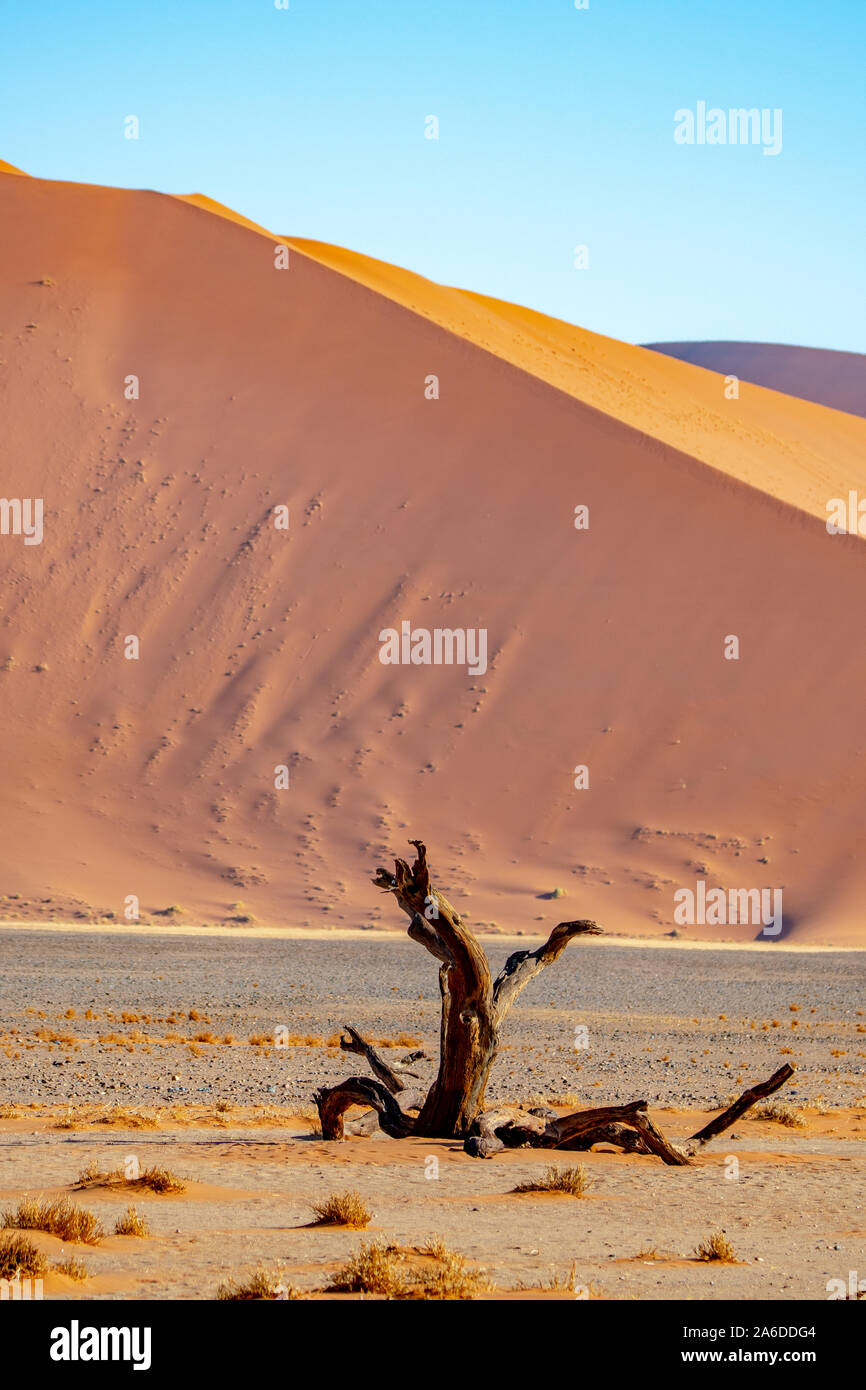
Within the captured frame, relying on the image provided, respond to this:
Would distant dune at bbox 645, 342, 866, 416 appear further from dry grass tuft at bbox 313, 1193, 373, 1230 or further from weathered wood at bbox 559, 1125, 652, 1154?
dry grass tuft at bbox 313, 1193, 373, 1230

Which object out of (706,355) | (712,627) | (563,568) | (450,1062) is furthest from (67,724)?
(706,355)

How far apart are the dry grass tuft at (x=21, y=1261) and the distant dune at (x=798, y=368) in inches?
4115

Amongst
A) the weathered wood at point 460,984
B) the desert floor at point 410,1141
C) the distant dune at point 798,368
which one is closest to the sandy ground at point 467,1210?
the desert floor at point 410,1141

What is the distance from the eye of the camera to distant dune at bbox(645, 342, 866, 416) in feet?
353

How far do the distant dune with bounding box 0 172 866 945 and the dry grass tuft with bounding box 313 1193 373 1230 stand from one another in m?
28.9

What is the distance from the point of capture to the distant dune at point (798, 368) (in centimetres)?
10756

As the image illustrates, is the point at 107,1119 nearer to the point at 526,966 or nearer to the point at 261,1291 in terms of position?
the point at 526,966

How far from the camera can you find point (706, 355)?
116m

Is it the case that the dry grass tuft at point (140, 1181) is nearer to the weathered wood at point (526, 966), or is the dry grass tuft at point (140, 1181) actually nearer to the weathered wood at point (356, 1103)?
the weathered wood at point (356, 1103)

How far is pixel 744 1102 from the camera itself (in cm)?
1097

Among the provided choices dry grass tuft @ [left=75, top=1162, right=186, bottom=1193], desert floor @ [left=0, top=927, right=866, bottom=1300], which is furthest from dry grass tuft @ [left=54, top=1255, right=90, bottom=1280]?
dry grass tuft @ [left=75, top=1162, right=186, bottom=1193]

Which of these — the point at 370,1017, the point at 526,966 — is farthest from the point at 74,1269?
the point at 370,1017
